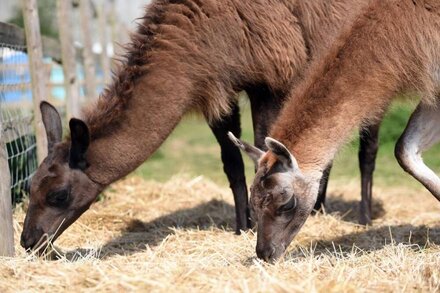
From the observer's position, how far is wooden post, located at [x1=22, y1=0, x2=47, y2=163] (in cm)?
760

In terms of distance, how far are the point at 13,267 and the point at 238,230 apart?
2.58m

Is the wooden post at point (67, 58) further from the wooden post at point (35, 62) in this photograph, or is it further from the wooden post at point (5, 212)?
the wooden post at point (5, 212)

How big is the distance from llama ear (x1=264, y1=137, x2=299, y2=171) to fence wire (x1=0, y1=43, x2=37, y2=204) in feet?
10.7

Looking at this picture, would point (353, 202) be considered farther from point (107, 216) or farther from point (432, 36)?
point (432, 36)

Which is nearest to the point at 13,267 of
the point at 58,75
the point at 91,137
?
the point at 91,137

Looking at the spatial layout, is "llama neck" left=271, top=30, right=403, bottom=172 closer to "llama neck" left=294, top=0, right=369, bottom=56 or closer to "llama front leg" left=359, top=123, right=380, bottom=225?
"llama neck" left=294, top=0, right=369, bottom=56

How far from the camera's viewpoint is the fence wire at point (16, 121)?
24.6 ft

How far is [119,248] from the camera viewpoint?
616cm

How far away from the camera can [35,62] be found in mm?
7719

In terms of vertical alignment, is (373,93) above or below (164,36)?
below

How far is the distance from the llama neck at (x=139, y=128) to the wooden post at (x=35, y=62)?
7.13ft

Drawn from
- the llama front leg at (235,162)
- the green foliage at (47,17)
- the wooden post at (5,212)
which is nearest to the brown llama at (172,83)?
the wooden post at (5,212)

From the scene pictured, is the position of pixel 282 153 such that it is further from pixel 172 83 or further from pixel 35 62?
pixel 35 62

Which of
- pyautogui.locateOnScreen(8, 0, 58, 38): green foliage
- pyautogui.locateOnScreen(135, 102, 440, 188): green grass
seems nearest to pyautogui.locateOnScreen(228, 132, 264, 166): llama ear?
pyautogui.locateOnScreen(135, 102, 440, 188): green grass
